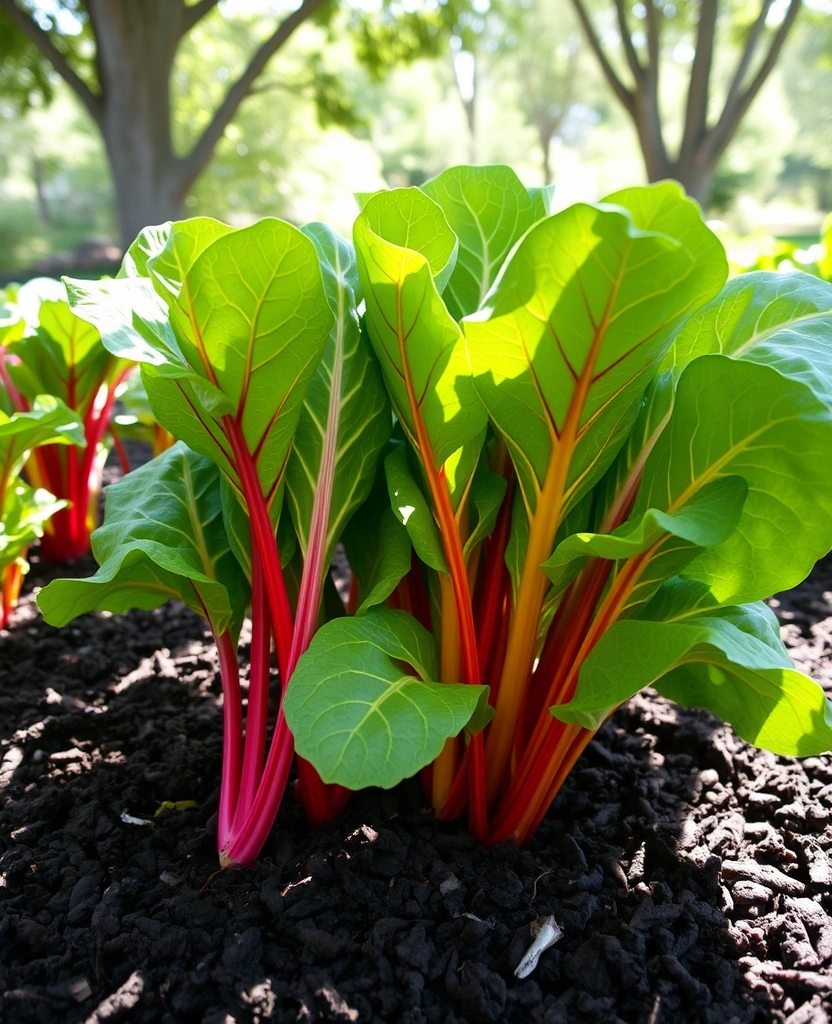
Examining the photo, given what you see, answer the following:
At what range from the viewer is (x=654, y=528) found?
0.83 meters

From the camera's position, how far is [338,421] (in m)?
1.10

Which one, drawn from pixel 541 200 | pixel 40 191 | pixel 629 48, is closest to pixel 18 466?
pixel 541 200

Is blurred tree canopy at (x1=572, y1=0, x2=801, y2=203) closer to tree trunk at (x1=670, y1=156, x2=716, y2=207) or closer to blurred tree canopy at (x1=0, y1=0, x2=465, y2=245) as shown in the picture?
tree trunk at (x1=670, y1=156, x2=716, y2=207)

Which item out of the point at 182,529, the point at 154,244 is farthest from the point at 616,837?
the point at 154,244

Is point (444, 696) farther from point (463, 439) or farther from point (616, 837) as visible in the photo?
point (616, 837)

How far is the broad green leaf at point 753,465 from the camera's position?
0.83 m

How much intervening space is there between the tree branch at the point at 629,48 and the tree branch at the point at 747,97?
3.11 feet

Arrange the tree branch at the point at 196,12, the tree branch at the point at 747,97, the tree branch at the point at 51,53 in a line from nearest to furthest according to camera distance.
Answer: the tree branch at the point at 51,53, the tree branch at the point at 196,12, the tree branch at the point at 747,97

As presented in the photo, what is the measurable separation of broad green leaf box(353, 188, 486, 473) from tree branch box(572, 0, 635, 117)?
803 centimetres

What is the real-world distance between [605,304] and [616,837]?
36.0 inches

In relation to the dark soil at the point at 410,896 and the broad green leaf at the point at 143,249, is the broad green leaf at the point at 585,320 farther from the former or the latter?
the dark soil at the point at 410,896

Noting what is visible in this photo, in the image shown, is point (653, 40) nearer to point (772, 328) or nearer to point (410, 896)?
point (772, 328)

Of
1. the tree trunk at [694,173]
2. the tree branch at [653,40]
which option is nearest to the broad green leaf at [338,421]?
the tree trunk at [694,173]

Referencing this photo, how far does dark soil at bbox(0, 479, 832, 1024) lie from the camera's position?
3.02 ft
